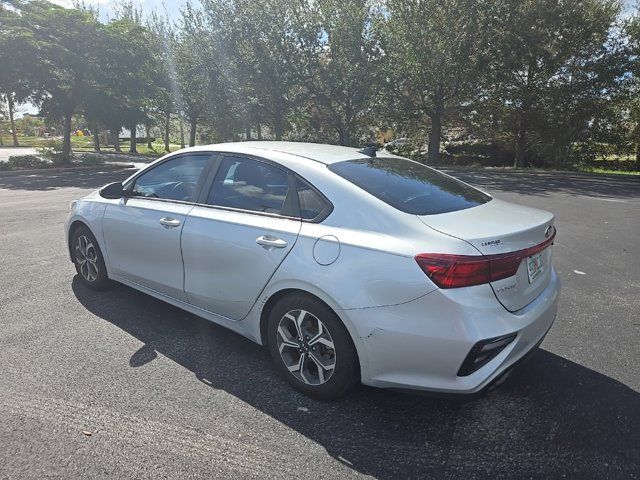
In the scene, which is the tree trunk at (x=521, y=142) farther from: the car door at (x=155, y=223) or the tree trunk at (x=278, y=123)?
the car door at (x=155, y=223)

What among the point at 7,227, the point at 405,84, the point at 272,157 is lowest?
the point at 7,227

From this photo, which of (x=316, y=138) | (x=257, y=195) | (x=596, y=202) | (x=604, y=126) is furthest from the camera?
(x=316, y=138)

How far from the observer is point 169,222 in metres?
3.51

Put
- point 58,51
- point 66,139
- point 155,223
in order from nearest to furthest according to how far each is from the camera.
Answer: point 155,223
point 58,51
point 66,139

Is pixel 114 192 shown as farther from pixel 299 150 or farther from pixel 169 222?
pixel 299 150

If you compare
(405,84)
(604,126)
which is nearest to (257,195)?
(405,84)

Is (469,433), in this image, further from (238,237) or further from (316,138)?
(316,138)

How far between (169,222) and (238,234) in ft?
2.60

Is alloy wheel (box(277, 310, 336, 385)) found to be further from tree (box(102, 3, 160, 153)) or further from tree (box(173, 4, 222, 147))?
tree (box(173, 4, 222, 147))

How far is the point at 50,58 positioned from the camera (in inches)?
754

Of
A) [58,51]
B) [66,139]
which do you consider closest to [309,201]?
[58,51]

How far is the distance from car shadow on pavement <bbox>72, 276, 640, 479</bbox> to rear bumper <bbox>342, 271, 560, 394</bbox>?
0.66 feet

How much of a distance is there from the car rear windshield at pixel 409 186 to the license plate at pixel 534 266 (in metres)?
0.54

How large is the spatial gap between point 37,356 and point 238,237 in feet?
5.77
